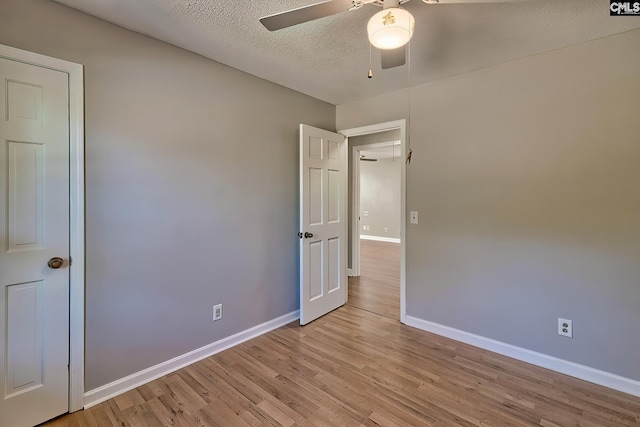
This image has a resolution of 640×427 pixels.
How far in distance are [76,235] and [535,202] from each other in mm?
3284

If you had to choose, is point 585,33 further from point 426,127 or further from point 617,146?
point 426,127

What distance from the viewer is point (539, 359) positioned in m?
2.30

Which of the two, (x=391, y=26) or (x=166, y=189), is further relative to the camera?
(x=166, y=189)

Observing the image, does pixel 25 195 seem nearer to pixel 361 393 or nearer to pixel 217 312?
pixel 217 312

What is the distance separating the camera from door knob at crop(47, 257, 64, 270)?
1.69m

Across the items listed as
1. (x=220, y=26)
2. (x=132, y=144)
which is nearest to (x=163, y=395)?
(x=132, y=144)

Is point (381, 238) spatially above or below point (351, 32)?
below

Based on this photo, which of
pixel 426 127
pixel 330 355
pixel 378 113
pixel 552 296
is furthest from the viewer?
pixel 378 113

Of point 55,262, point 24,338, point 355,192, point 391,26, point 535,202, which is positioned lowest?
point 24,338

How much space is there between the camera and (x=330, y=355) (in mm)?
2447

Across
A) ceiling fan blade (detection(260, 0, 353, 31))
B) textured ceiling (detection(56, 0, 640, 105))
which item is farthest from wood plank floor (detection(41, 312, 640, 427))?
textured ceiling (detection(56, 0, 640, 105))

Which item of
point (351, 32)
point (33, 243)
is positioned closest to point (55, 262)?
point (33, 243)

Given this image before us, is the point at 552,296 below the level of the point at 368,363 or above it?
above

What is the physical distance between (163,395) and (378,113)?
3187 mm
